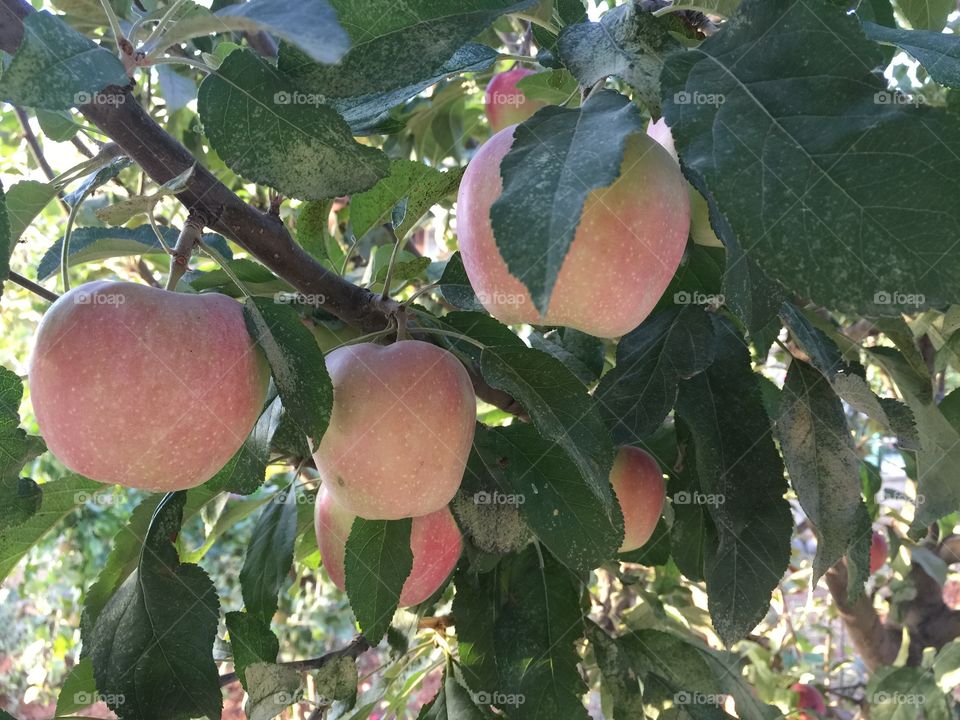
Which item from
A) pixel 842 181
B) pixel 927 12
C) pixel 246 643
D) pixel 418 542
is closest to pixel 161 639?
pixel 246 643

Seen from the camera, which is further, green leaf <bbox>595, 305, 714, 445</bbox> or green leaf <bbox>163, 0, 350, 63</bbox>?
green leaf <bbox>595, 305, 714, 445</bbox>

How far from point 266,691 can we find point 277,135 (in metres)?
0.50

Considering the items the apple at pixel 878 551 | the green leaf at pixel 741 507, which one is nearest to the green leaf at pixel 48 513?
the green leaf at pixel 741 507

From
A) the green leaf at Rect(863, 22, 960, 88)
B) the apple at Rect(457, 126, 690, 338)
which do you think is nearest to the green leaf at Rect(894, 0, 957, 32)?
the green leaf at Rect(863, 22, 960, 88)

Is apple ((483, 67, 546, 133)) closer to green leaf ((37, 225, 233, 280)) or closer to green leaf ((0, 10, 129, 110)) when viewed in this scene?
green leaf ((37, 225, 233, 280))

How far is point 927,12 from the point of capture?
0.73 m

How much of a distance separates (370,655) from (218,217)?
10.2 ft

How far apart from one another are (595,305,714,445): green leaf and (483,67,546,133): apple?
0.40m

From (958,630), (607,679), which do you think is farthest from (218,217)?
(958,630)

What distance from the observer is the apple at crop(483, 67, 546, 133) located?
1002 millimetres

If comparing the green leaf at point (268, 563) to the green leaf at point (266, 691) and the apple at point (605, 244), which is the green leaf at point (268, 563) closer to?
the green leaf at point (266, 691)

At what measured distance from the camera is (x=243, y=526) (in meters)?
3.26

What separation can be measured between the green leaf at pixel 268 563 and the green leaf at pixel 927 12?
2.63 feet

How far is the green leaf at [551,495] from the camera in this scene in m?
0.65
